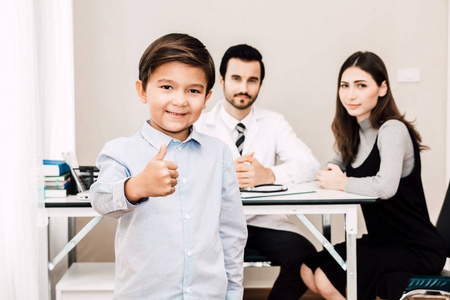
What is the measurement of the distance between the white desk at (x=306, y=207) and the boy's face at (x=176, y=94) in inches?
31.6

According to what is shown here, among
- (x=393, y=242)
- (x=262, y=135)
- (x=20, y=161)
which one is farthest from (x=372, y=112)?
(x=20, y=161)

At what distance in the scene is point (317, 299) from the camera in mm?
2867

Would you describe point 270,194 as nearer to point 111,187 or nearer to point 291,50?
point 111,187

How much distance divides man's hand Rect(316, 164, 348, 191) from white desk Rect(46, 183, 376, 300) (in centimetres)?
17

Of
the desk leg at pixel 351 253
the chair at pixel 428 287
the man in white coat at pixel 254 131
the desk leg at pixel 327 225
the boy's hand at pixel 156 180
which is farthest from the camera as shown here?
the desk leg at pixel 327 225

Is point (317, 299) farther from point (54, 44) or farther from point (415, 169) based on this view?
point (54, 44)

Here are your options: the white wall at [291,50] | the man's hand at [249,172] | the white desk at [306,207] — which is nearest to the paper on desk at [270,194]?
the white desk at [306,207]

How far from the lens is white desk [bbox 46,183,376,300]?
6.18 ft

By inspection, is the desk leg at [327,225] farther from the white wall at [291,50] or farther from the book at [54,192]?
the book at [54,192]

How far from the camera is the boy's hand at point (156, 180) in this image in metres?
0.92

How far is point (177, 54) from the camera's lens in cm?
112

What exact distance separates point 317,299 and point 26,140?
1930mm

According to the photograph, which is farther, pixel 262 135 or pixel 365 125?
pixel 262 135

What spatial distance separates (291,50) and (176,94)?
2164mm
